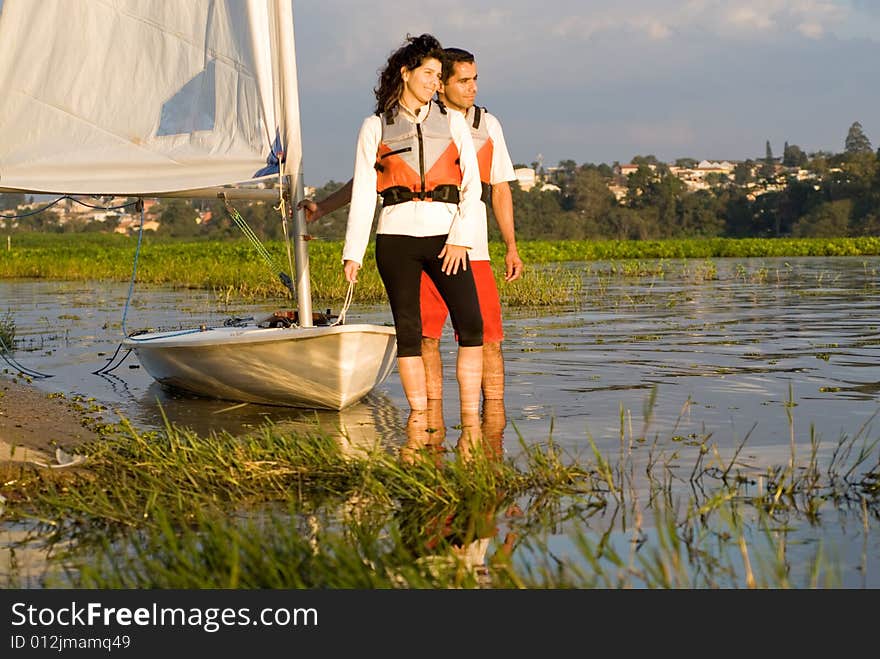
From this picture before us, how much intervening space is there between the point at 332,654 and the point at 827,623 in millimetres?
1371

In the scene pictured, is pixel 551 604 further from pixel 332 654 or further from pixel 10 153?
pixel 10 153

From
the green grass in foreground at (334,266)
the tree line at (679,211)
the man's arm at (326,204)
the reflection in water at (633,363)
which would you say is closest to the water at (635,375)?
the reflection in water at (633,363)

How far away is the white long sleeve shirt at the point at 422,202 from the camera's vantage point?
6638 millimetres

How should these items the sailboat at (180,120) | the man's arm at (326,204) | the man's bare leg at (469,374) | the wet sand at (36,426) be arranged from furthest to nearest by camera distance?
the sailboat at (180,120)
the man's arm at (326,204)
the man's bare leg at (469,374)
the wet sand at (36,426)

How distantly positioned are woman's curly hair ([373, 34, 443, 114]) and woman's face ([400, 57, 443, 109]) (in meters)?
0.02

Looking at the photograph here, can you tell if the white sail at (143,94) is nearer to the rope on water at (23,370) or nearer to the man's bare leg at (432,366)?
the man's bare leg at (432,366)

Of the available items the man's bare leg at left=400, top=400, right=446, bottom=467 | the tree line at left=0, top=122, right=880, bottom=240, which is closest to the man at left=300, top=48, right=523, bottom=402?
the man's bare leg at left=400, top=400, right=446, bottom=467

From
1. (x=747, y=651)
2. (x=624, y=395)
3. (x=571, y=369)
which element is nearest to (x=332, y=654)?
(x=747, y=651)

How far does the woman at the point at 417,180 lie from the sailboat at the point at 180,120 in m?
1.11

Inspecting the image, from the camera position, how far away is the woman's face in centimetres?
662

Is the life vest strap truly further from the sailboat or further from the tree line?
the tree line

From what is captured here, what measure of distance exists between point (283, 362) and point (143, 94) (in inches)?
84.5

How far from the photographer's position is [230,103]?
8.20m

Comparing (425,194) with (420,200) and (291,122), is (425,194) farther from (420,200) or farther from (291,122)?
(291,122)
